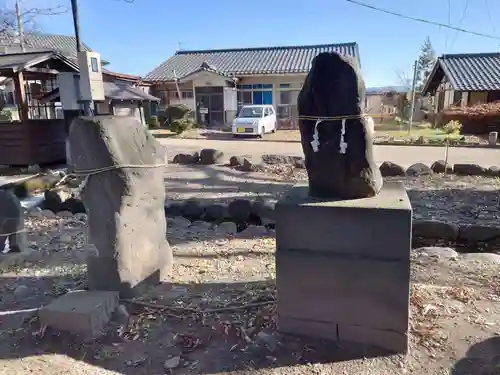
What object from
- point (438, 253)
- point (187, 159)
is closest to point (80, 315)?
point (438, 253)

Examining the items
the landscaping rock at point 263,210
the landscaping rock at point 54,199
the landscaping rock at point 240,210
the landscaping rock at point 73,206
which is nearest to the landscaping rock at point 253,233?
the landscaping rock at point 263,210

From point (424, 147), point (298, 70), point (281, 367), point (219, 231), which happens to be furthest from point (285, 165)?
point (298, 70)

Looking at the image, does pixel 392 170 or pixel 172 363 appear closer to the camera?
pixel 172 363

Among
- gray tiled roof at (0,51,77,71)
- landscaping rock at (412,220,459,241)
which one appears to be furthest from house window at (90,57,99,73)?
landscaping rock at (412,220,459,241)

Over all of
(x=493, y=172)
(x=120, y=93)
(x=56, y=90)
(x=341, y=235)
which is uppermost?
(x=120, y=93)

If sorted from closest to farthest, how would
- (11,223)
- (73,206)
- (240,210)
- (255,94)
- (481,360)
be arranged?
(481,360), (11,223), (240,210), (73,206), (255,94)

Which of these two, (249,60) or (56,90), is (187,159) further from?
(249,60)

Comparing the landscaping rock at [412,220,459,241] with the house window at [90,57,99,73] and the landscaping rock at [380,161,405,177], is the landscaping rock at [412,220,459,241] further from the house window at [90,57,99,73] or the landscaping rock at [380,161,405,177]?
the house window at [90,57,99,73]

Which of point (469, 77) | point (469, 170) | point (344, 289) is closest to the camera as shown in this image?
point (344, 289)

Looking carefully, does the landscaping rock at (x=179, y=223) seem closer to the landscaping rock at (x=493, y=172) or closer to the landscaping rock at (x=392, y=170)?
the landscaping rock at (x=392, y=170)

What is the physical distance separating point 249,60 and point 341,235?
24167mm

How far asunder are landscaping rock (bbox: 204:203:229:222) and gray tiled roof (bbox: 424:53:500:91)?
16960 mm

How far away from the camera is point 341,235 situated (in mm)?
2234

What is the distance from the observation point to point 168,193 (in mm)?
7461
